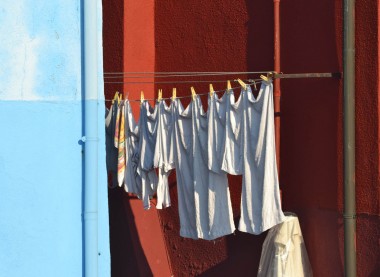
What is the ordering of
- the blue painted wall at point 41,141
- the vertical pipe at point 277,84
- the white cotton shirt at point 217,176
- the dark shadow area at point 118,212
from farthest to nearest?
the dark shadow area at point 118,212, the vertical pipe at point 277,84, the white cotton shirt at point 217,176, the blue painted wall at point 41,141

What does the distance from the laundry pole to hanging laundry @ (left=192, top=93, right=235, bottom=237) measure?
1.68 m

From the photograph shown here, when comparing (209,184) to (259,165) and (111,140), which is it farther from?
(111,140)

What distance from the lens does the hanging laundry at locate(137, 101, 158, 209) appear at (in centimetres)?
732

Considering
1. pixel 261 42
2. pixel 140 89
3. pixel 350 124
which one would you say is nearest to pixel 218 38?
pixel 261 42

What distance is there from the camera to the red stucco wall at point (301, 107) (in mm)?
6148

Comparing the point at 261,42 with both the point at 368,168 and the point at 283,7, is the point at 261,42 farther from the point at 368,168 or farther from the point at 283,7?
the point at 368,168

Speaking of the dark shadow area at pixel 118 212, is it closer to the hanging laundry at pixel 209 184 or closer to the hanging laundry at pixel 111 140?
the hanging laundry at pixel 111 140

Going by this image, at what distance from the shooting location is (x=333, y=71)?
256 inches

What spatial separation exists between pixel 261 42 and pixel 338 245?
221cm

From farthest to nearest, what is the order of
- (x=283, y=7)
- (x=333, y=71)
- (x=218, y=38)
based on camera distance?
(x=218, y=38)
(x=283, y=7)
(x=333, y=71)

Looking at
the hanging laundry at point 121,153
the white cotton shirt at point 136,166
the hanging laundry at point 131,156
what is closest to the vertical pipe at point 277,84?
the white cotton shirt at point 136,166

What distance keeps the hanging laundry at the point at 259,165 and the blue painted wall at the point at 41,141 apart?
5.35 ft

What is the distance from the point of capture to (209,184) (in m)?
6.73

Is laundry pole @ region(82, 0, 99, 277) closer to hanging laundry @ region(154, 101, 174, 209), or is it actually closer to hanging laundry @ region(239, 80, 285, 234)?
hanging laundry @ region(239, 80, 285, 234)
